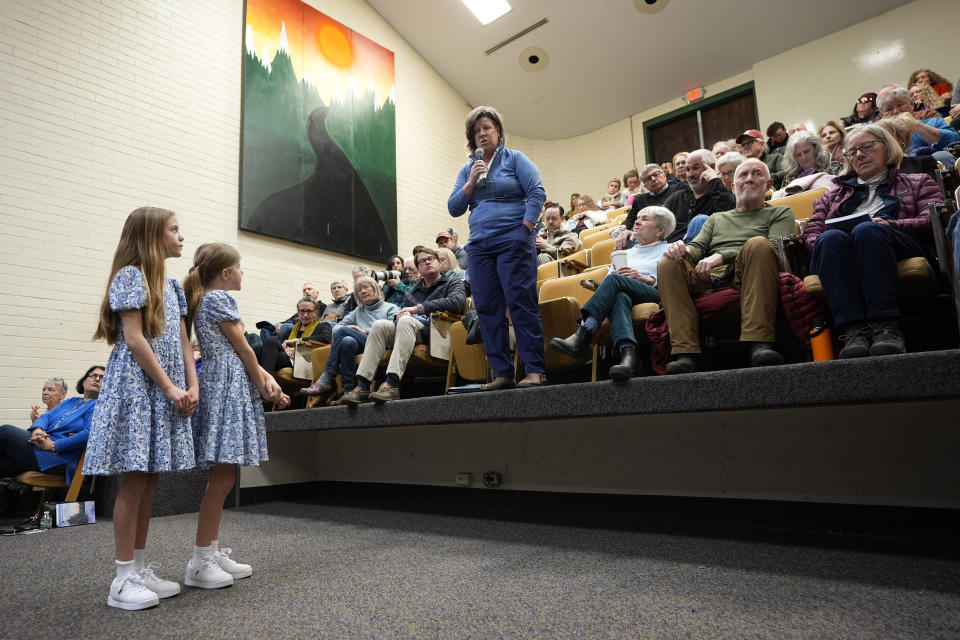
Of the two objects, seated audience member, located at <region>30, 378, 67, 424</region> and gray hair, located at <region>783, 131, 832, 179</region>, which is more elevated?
gray hair, located at <region>783, 131, 832, 179</region>

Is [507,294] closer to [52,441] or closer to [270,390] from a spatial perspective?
[270,390]

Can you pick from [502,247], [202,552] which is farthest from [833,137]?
[202,552]

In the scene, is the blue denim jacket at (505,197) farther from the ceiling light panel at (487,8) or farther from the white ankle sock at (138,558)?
the ceiling light panel at (487,8)

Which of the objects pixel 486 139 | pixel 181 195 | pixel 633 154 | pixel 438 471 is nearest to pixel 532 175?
pixel 486 139

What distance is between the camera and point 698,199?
2873 mm

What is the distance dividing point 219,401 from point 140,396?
0.70ft

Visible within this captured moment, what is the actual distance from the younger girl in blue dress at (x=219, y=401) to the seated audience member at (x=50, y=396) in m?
2.84

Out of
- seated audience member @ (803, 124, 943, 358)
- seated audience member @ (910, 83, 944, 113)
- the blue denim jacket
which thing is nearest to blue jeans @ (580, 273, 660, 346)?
the blue denim jacket

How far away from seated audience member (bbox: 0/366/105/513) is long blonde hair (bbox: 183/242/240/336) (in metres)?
2.14

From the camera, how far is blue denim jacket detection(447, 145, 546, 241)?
2.22m

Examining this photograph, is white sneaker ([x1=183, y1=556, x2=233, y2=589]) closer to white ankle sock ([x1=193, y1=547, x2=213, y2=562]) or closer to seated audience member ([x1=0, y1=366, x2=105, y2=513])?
white ankle sock ([x1=193, y1=547, x2=213, y2=562])

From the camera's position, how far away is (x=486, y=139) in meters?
2.36

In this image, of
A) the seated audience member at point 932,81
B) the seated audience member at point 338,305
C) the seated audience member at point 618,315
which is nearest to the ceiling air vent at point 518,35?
the seated audience member at point 932,81

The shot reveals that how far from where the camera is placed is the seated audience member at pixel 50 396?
12.2 ft
